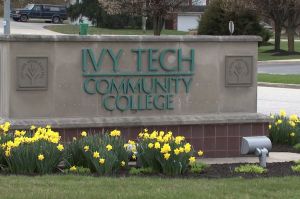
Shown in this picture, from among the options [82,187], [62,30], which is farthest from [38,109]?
[62,30]

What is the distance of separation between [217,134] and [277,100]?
11.3 meters

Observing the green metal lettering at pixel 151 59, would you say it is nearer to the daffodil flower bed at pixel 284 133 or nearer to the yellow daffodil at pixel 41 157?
the daffodil flower bed at pixel 284 133

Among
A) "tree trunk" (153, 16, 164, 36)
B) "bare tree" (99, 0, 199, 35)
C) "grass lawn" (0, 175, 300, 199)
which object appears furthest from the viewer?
"bare tree" (99, 0, 199, 35)

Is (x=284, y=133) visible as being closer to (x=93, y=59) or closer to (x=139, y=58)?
(x=139, y=58)

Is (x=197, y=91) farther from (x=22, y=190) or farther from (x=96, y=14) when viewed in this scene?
(x=96, y=14)

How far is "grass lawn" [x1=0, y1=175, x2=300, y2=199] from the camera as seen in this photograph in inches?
265

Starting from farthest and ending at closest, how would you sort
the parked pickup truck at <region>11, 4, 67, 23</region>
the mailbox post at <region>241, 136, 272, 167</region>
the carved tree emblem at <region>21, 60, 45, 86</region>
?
the parked pickup truck at <region>11, 4, 67, 23</region> → the carved tree emblem at <region>21, 60, 45, 86</region> → the mailbox post at <region>241, 136, 272, 167</region>

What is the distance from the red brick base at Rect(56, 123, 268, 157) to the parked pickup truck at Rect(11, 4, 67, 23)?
68.3 m

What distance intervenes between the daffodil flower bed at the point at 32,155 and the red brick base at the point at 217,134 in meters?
2.06

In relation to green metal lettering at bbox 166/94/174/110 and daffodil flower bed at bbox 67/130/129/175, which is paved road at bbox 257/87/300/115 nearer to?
green metal lettering at bbox 166/94/174/110

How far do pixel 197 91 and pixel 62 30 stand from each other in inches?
2145

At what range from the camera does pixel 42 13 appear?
3093 inches

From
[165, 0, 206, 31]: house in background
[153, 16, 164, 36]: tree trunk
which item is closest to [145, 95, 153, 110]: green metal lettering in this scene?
[153, 16, 164, 36]: tree trunk

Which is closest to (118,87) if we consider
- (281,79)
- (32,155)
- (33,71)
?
(33,71)
